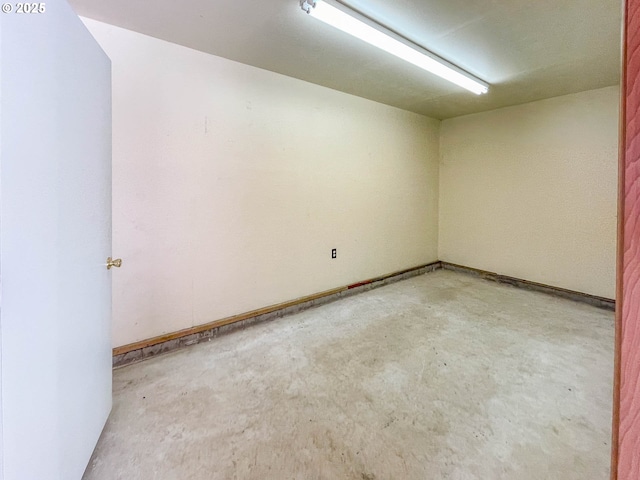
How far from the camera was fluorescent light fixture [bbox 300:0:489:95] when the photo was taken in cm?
177

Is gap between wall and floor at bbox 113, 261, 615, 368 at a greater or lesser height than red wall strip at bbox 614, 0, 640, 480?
lesser

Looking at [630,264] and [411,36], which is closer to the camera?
[630,264]

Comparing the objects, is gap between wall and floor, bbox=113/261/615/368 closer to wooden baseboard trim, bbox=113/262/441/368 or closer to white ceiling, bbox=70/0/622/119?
wooden baseboard trim, bbox=113/262/441/368

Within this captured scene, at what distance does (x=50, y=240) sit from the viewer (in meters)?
0.99

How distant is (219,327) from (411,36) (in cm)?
291

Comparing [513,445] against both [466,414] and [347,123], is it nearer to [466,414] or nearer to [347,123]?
[466,414]

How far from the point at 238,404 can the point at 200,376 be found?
1.50ft

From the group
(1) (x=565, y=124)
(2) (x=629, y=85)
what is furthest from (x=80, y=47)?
(1) (x=565, y=124)

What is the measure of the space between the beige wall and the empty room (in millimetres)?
30

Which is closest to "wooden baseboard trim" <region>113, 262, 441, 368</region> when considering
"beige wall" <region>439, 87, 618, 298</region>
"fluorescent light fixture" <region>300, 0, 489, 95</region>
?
"beige wall" <region>439, 87, 618, 298</region>
